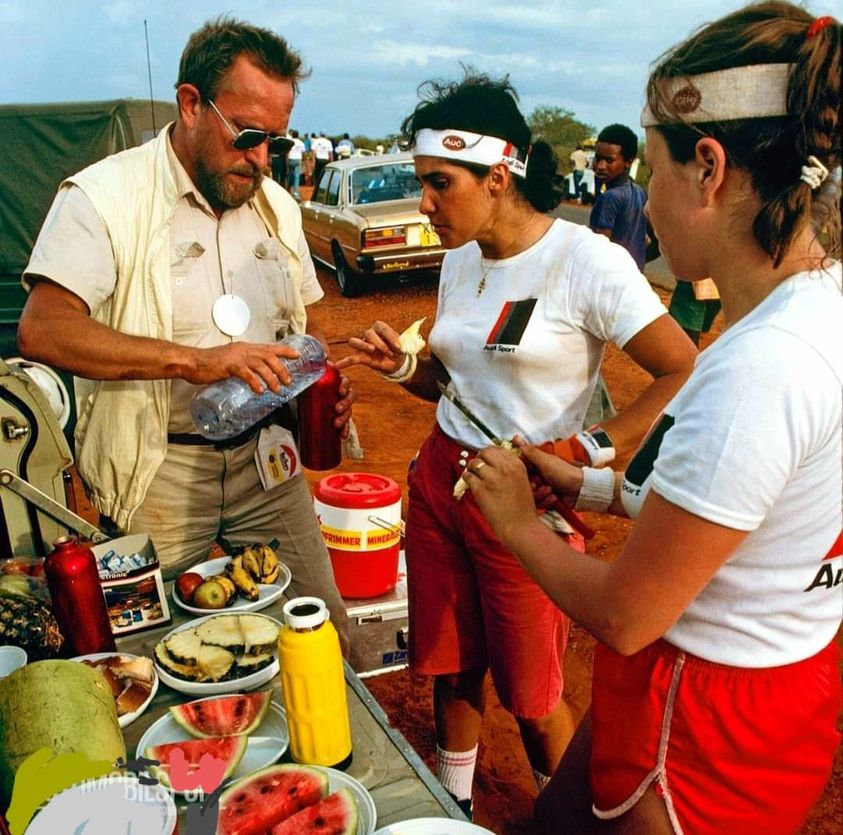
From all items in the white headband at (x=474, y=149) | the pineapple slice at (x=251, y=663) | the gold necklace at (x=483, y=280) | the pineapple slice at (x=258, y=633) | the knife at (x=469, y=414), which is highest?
the white headband at (x=474, y=149)

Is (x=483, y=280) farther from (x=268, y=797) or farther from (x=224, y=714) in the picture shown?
(x=268, y=797)

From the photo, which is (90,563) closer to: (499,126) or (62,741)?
(62,741)

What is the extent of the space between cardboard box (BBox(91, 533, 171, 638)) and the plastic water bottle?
66cm

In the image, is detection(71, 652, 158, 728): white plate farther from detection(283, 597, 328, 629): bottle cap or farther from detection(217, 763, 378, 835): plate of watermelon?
detection(283, 597, 328, 629): bottle cap

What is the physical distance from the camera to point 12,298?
28.3 feet

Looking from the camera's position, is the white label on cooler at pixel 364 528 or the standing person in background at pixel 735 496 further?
the white label on cooler at pixel 364 528

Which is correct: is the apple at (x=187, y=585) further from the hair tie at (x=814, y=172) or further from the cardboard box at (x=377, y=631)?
the hair tie at (x=814, y=172)

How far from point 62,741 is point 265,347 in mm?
1380

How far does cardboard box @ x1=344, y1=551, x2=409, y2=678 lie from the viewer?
401cm

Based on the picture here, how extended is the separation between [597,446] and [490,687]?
2.61m

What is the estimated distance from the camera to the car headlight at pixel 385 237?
13.5 m

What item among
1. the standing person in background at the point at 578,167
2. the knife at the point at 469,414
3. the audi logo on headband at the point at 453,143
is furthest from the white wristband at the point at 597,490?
the standing person in background at the point at 578,167

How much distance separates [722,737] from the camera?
1.55 m

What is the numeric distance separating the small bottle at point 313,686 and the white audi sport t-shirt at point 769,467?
795 millimetres
